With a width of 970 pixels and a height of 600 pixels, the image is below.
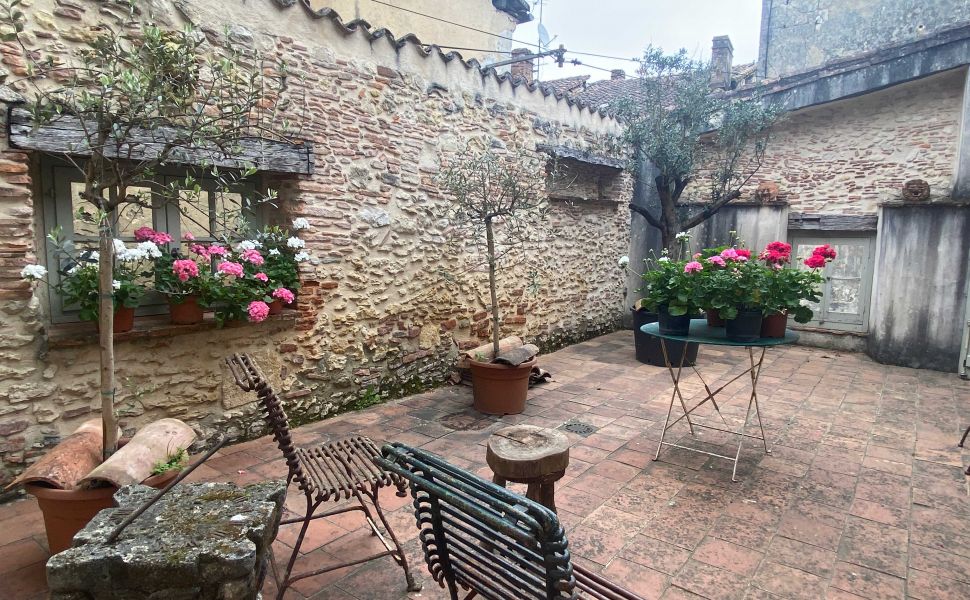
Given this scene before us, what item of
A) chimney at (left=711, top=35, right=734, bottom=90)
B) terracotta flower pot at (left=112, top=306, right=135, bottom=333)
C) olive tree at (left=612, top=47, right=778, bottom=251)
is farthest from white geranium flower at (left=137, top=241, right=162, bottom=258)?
chimney at (left=711, top=35, right=734, bottom=90)

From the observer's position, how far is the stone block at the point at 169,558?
149cm

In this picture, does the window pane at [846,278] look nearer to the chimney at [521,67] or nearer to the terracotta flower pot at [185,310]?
the chimney at [521,67]

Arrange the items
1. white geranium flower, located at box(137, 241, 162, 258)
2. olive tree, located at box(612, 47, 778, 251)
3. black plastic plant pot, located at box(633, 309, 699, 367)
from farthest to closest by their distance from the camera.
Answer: olive tree, located at box(612, 47, 778, 251), black plastic plant pot, located at box(633, 309, 699, 367), white geranium flower, located at box(137, 241, 162, 258)

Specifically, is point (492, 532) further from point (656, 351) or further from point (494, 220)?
point (656, 351)

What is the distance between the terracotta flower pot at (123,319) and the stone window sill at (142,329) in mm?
28

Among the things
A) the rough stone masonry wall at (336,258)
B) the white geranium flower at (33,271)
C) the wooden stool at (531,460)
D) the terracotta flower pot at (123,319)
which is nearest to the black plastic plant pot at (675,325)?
the wooden stool at (531,460)

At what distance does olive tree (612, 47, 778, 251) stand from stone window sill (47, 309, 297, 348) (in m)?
5.03

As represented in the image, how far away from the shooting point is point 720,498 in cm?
311

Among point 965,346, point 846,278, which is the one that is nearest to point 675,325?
point 965,346

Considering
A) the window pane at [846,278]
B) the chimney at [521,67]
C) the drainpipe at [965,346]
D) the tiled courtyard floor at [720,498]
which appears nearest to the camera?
the tiled courtyard floor at [720,498]

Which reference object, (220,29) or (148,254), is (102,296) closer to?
(148,254)

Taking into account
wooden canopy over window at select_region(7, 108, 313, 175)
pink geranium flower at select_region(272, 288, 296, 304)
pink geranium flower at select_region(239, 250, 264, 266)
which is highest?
wooden canopy over window at select_region(7, 108, 313, 175)

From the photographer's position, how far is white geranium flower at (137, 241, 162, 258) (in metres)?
3.09

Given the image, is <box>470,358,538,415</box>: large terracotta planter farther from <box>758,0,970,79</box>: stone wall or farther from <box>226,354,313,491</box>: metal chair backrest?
<box>758,0,970,79</box>: stone wall
